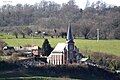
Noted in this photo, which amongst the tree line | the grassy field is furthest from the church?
the tree line

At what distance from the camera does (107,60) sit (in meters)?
66.8

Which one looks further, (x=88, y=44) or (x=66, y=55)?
(x=88, y=44)

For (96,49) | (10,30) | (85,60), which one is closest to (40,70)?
(85,60)

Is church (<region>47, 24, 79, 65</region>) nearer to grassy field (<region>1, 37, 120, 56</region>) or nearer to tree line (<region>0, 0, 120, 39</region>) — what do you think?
grassy field (<region>1, 37, 120, 56</region>)

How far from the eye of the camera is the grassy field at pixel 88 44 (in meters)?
74.8

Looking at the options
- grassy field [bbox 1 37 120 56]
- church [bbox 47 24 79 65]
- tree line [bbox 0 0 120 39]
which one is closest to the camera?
church [bbox 47 24 79 65]

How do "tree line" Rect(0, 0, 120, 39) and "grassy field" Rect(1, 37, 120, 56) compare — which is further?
"tree line" Rect(0, 0, 120, 39)

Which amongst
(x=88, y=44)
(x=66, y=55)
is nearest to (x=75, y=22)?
(x=88, y=44)

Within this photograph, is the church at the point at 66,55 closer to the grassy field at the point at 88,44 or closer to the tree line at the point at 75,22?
the grassy field at the point at 88,44

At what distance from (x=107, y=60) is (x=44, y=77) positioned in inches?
717

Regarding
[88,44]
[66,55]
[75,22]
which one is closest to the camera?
[66,55]

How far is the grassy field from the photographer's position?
74.8 metres

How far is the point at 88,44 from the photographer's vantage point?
79250 mm

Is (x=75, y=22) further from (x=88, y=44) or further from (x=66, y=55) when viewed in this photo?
(x=66, y=55)
